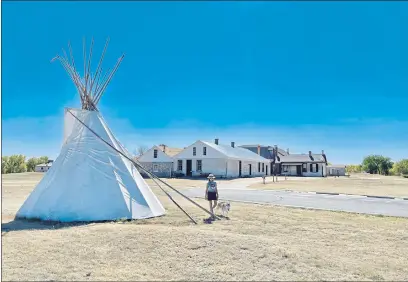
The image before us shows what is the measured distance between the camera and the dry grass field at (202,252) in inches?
207

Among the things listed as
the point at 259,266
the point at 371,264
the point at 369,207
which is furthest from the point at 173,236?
the point at 369,207

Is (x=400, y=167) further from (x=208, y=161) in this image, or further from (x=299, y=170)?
(x=208, y=161)

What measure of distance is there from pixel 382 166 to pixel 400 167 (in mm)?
4966

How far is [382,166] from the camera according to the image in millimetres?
63188

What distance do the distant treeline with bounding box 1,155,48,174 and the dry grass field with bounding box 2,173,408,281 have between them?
55831mm

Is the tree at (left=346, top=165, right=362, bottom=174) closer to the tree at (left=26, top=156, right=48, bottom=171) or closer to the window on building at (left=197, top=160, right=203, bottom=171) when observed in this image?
the window on building at (left=197, top=160, right=203, bottom=171)

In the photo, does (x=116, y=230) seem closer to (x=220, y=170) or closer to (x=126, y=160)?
(x=126, y=160)

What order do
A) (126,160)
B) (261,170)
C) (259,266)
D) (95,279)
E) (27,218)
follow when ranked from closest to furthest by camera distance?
1. (95,279)
2. (259,266)
3. (27,218)
4. (126,160)
5. (261,170)

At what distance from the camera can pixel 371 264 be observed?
5.80m

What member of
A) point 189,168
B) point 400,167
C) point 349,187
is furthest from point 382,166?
point 349,187

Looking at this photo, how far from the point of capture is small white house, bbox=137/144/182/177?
42438 mm

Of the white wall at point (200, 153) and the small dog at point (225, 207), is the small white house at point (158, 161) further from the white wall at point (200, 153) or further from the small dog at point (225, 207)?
the small dog at point (225, 207)

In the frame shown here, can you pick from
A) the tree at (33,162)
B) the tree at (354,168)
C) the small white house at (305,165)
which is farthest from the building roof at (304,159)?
the tree at (33,162)

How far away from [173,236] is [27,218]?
16.6 feet
